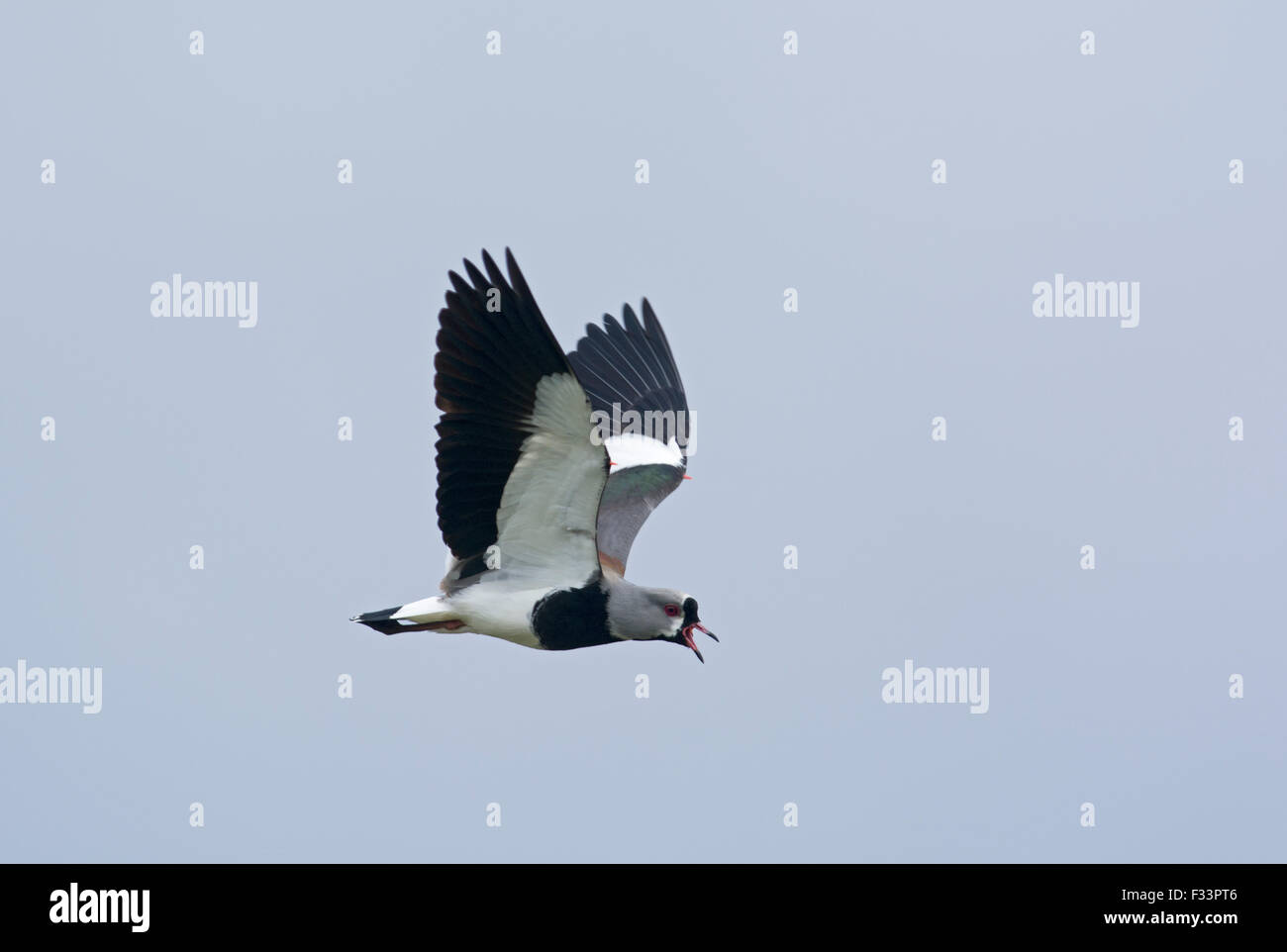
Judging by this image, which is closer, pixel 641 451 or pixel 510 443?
pixel 510 443

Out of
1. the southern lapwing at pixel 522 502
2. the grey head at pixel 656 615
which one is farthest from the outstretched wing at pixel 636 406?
the grey head at pixel 656 615

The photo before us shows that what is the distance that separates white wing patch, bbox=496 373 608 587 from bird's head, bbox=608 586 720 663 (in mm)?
472

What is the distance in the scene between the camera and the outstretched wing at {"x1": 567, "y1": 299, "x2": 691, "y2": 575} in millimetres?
21797

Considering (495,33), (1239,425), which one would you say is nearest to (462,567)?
(495,33)

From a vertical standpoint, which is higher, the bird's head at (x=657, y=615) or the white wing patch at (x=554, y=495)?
the white wing patch at (x=554, y=495)

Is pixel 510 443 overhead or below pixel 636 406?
below

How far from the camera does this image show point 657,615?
1881 centimetres

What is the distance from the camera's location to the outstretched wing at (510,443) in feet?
56.2

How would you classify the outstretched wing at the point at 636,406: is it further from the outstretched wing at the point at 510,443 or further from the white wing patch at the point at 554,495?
the outstretched wing at the point at 510,443

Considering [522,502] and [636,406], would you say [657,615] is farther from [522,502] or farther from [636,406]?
[636,406]

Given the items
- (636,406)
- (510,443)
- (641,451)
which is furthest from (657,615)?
(636,406)

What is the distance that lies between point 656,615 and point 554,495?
1.70 m

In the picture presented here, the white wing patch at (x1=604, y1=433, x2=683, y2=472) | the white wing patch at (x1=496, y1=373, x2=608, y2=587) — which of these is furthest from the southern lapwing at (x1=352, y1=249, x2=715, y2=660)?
the white wing patch at (x1=604, y1=433, x2=683, y2=472)

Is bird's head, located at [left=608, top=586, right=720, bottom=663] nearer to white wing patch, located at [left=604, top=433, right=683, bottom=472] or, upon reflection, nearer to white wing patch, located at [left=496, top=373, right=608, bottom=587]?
white wing patch, located at [left=496, top=373, right=608, bottom=587]
